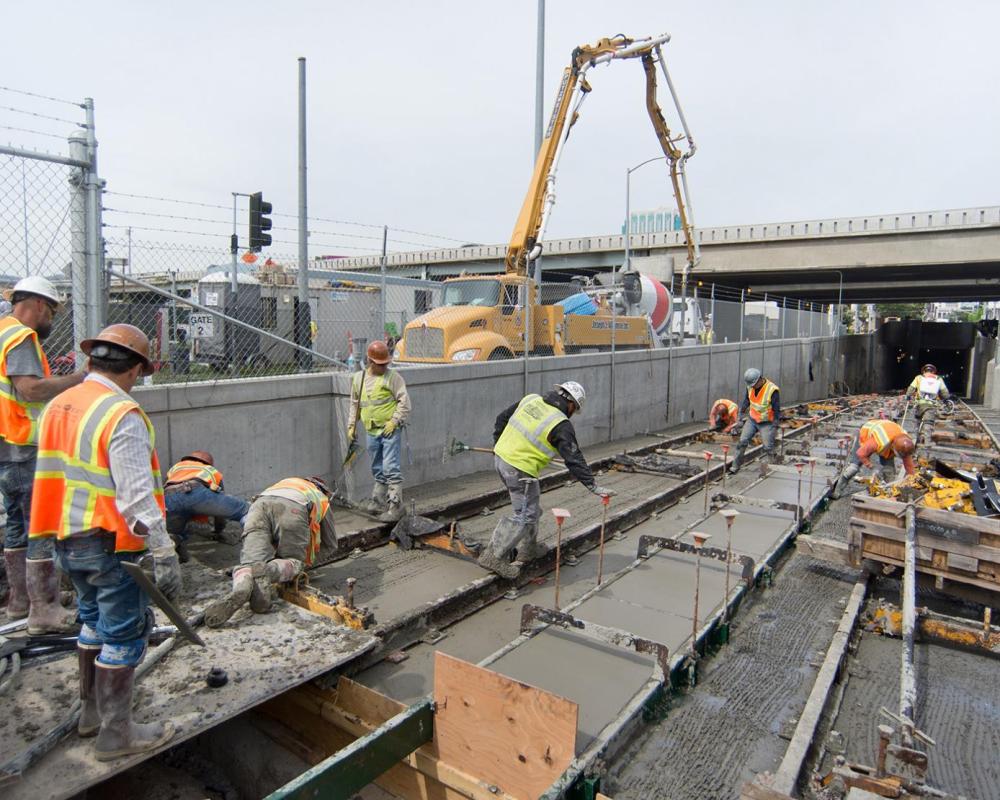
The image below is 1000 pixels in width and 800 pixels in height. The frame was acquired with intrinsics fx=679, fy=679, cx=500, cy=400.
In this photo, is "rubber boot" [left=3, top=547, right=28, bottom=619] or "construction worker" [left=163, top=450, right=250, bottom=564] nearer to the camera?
"rubber boot" [left=3, top=547, right=28, bottom=619]

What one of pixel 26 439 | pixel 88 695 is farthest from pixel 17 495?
pixel 88 695

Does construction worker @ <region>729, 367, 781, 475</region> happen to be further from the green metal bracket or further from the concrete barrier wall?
the green metal bracket

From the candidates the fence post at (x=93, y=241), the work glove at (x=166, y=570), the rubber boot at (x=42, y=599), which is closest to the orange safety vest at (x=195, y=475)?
the fence post at (x=93, y=241)

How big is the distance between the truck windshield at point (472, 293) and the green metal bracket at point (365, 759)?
9.64 metres

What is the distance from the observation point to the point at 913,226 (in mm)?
25469

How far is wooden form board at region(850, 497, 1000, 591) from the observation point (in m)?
5.44

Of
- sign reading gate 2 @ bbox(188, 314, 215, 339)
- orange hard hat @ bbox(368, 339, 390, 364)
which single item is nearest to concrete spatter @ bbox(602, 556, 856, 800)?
orange hard hat @ bbox(368, 339, 390, 364)

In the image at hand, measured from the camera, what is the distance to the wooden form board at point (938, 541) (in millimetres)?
5438

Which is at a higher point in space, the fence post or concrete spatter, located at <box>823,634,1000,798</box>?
the fence post

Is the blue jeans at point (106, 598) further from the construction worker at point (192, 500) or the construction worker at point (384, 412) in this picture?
the construction worker at point (384, 412)

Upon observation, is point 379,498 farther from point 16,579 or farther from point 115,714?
point 115,714

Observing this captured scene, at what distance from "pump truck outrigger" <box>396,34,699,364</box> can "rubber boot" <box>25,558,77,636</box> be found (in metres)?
7.61

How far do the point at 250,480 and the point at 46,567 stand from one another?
3.27 m

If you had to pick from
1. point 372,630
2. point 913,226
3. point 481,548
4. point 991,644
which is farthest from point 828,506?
point 913,226
